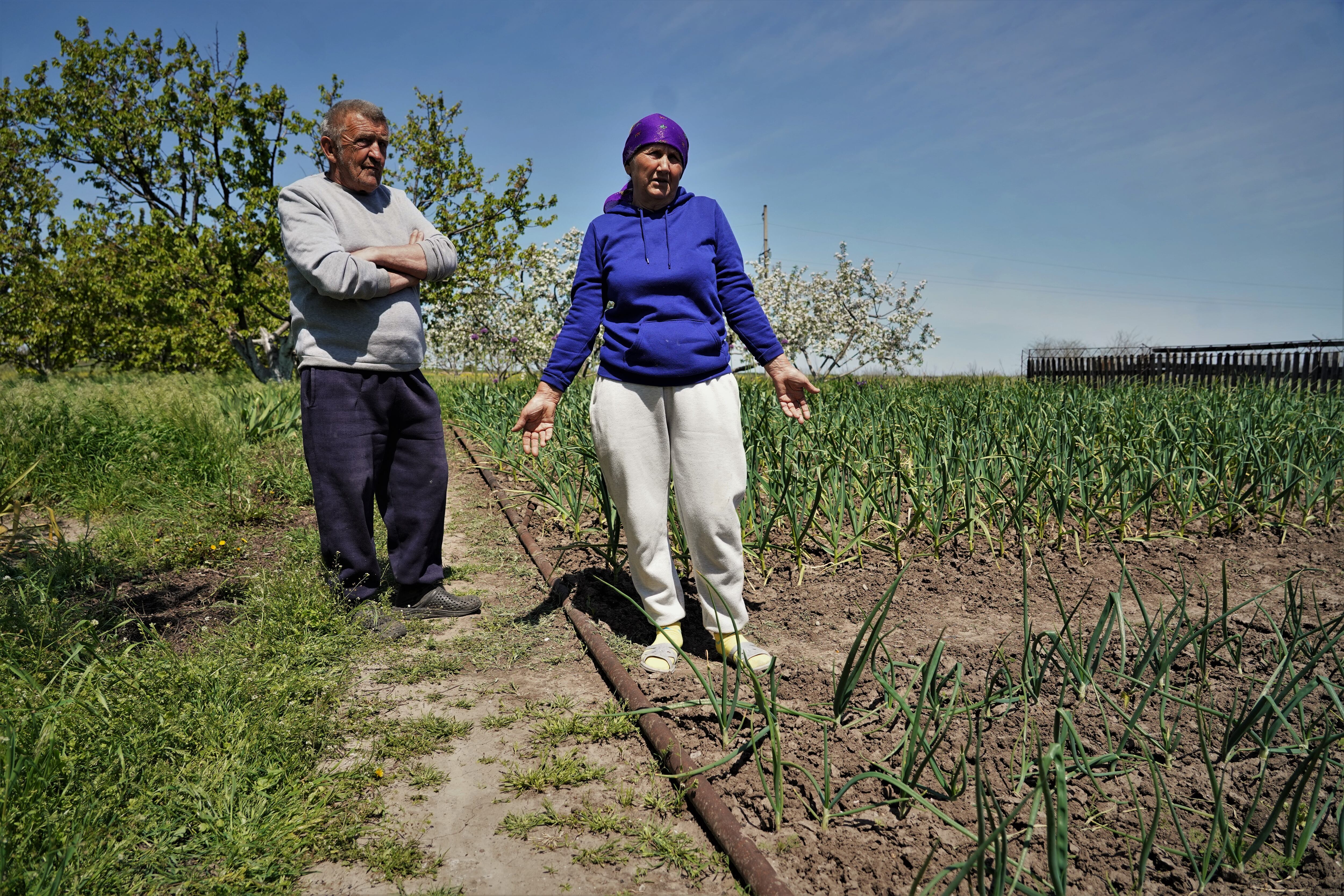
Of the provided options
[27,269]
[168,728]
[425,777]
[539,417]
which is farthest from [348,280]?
[27,269]

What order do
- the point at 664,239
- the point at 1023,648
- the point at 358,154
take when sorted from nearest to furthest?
the point at 1023,648
the point at 664,239
the point at 358,154

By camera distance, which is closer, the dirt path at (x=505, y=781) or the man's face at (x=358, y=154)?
the dirt path at (x=505, y=781)

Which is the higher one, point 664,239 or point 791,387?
point 664,239

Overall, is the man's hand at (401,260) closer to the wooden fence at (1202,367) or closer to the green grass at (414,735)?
the green grass at (414,735)

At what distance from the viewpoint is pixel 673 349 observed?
8.01 ft

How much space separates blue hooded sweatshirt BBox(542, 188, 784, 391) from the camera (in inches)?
97.0

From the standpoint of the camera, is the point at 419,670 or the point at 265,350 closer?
the point at 419,670

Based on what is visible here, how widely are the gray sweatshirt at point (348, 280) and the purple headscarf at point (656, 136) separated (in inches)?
32.8

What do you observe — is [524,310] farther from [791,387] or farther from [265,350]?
[791,387]

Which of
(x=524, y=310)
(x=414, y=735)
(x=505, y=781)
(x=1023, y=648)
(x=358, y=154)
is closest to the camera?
(x=505, y=781)

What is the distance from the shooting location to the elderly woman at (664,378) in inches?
97.3

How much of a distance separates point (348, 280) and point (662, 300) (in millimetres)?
1147

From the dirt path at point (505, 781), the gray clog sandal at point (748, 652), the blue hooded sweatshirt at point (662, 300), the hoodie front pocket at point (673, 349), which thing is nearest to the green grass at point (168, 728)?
the dirt path at point (505, 781)

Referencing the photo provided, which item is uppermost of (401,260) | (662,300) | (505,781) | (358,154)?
(358,154)
